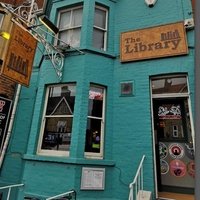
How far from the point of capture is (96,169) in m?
5.36

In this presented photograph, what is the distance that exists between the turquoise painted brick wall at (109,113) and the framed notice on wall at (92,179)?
0.38 ft

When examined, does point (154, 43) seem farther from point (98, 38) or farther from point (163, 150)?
point (163, 150)

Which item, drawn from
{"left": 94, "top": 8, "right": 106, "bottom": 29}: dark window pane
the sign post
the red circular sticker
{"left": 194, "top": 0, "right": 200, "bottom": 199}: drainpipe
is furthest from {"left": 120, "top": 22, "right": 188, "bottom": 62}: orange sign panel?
{"left": 194, "top": 0, "right": 200, "bottom": 199}: drainpipe

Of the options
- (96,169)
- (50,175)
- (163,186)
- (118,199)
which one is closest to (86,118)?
(96,169)

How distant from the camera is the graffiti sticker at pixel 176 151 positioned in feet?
17.9

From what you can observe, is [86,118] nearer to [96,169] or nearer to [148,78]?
[96,169]

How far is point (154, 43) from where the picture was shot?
240 inches

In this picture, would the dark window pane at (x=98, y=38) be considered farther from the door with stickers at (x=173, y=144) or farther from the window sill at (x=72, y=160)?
the window sill at (x=72, y=160)

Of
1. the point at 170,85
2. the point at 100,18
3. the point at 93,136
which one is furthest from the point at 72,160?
the point at 100,18

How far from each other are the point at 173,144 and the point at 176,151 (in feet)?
0.59

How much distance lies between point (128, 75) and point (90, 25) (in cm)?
190

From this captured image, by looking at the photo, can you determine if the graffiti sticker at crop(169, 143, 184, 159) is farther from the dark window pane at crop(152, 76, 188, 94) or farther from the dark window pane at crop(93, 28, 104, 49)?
the dark window pane at crop(93, 28, 104, 49)

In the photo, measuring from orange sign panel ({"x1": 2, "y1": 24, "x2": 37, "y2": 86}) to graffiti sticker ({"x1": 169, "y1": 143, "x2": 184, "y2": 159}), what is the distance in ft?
12.6

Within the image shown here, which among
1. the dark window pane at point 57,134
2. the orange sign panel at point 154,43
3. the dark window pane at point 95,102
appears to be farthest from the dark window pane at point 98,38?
the dark window pane at point 57,134
